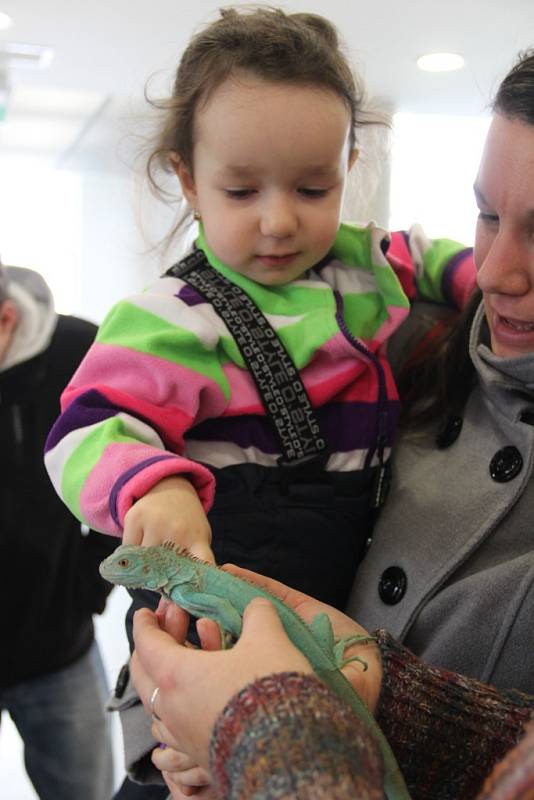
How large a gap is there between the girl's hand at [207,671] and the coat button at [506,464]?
1.44 feet

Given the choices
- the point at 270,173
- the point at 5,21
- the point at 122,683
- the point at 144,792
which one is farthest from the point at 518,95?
the point at 5,21

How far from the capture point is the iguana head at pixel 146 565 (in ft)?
2.95

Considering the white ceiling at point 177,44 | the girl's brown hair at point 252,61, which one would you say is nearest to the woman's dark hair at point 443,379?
the girl's brown hair at point 252,61

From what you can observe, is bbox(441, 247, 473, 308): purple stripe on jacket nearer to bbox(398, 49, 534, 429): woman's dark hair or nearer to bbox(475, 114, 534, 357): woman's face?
bbox(398, 49, 534, 429): woman's dark hair

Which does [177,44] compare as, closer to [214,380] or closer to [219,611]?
[214,380]

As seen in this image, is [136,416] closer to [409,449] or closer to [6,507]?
[409,449]

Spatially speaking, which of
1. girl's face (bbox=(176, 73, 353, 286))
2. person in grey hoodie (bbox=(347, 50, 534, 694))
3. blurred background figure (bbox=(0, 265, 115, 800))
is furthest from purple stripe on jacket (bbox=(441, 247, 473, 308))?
blurred background figure (bbox=(0, 265, 115, 800))

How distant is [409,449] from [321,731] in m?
0.73

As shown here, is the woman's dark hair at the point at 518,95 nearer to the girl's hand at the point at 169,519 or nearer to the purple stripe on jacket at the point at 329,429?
the purple stripe on jacket at the point at 329,429

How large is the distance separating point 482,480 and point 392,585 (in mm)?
166

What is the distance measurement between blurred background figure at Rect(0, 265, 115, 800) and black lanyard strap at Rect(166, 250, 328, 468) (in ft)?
3.49

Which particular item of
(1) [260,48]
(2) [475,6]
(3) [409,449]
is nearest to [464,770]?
(3) [409,449]

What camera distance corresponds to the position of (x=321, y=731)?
56 centimetres

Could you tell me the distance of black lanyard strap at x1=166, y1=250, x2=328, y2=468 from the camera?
46.4 inches
